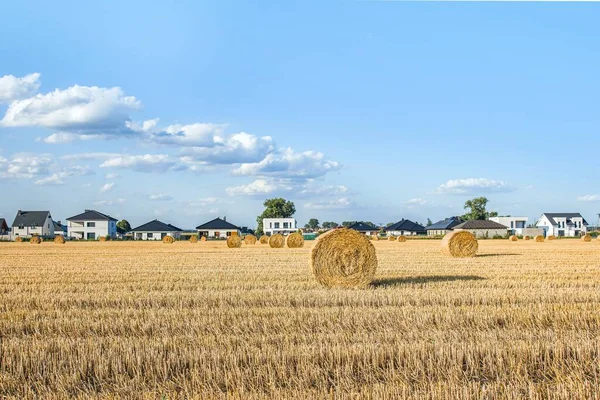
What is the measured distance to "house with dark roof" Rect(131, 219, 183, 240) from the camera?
109 meters

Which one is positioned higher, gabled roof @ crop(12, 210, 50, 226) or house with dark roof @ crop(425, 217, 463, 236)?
gabled roof @ crop(12, 210, 50, 226)

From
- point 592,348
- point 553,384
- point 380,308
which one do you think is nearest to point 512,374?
point 553,384

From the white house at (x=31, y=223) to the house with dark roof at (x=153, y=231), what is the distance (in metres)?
15.3

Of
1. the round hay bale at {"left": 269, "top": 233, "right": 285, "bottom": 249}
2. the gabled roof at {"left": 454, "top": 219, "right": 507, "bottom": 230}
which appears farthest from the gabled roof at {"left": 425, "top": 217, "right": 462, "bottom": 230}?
the round hay bale at {"left": 269, "top": 233, "right": 285, "bottom": 249}

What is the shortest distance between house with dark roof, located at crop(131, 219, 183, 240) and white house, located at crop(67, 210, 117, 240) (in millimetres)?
5852

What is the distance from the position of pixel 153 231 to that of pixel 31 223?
20.9m

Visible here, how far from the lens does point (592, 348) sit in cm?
751

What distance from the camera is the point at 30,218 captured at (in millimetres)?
107000

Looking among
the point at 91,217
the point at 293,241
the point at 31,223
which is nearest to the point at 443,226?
the point at 91,217

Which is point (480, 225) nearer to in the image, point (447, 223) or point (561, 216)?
point (447, 223)

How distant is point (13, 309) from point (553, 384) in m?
9.52

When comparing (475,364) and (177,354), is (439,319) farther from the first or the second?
(177,354)

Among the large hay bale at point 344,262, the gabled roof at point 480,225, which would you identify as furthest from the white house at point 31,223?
the large hay bale at point 344,262

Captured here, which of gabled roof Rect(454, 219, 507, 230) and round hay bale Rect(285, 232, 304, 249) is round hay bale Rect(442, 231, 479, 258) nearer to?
round hay bale Rect(285, 232, 304, 249)
